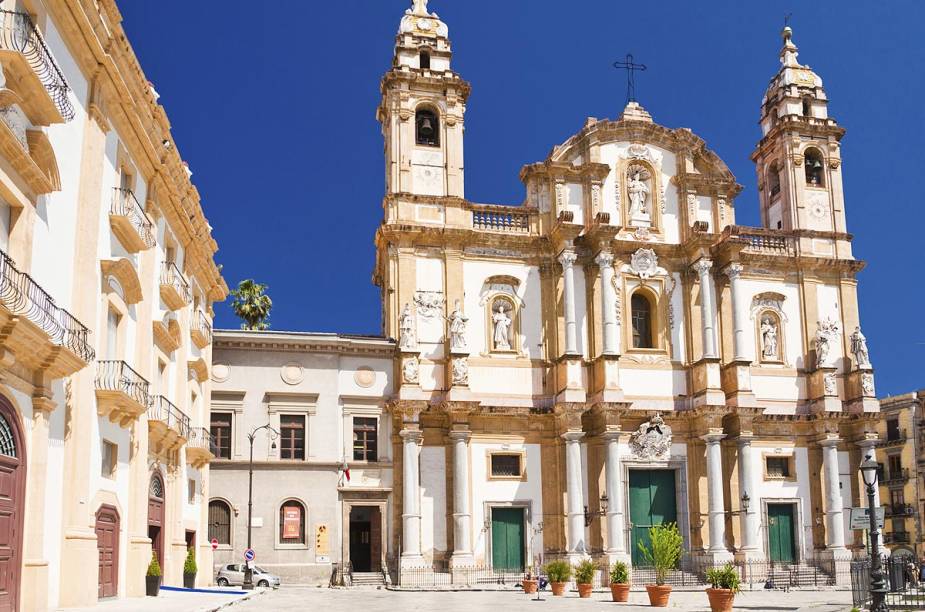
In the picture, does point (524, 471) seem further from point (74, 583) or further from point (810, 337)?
point (74, 583)

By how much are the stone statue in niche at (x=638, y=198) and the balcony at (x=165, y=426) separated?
2124 centimetres

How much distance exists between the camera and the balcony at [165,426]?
25656 mm

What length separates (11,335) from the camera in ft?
49.9

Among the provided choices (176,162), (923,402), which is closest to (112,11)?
(176,162)

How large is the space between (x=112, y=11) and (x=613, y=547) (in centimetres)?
2582

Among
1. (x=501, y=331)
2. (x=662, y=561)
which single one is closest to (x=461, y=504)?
(x=501, y=331)

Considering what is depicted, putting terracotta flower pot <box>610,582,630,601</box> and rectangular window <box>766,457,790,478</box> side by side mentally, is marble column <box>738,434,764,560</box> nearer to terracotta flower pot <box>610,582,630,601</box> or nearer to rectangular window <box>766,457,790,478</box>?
rectangular window <box>766,457,790,478</box>

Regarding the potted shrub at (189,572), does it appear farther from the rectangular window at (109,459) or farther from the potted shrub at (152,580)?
the rectangular window at (109,459)

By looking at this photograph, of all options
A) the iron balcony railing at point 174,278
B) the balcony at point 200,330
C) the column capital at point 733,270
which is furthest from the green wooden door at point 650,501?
the iron balcony railing at point 174,278

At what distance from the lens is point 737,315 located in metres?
41.8

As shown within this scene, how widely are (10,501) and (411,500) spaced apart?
2220 cm

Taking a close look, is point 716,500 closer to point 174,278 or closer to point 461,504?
point 461,504

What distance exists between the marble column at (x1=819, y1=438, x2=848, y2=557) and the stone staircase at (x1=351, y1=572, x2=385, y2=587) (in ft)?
58.1

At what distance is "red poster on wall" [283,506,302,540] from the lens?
122 ft
